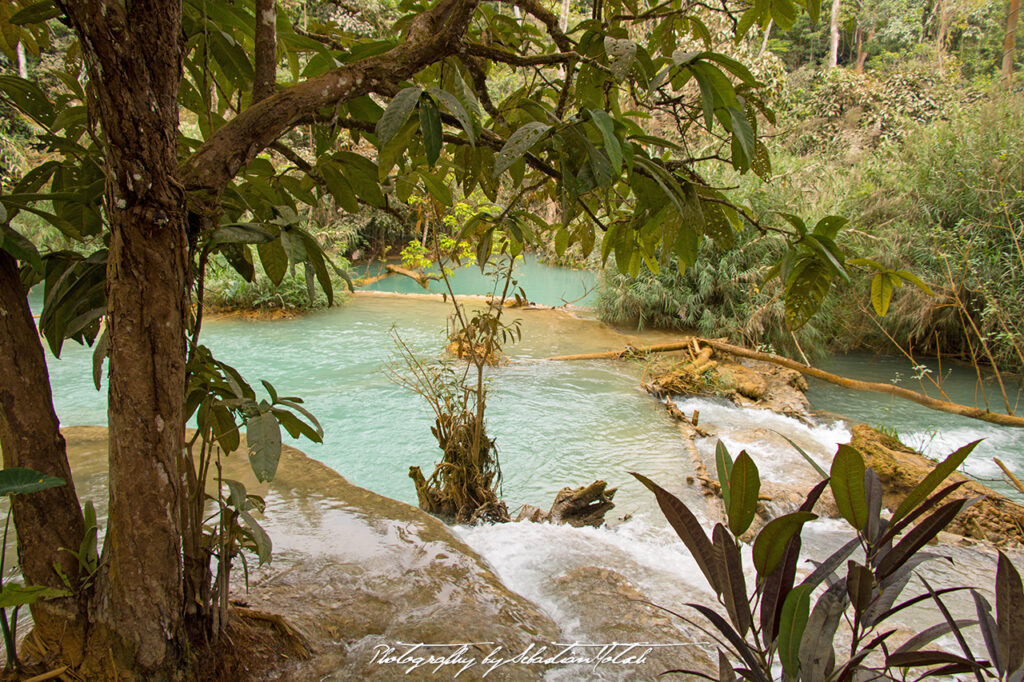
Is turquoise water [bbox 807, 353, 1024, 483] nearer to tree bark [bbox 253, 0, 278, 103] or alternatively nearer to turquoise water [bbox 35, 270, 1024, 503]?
turquoise water [bbox 35, 270, 1024, 503]

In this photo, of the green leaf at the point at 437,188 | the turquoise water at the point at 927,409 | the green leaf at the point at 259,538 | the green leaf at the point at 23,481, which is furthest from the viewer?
the turquoise water at the point at 927,409

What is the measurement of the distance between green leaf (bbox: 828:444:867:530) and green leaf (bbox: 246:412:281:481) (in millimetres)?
733

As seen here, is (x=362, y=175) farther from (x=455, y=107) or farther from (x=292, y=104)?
(x=455, y=107)

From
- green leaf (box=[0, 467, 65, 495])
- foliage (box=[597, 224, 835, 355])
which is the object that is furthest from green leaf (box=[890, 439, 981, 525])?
foliage (box=[597, 224, 835, 355])

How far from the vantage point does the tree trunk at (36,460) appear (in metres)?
0.83

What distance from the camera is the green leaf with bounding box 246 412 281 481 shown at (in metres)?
0.76

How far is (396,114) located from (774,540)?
72cm

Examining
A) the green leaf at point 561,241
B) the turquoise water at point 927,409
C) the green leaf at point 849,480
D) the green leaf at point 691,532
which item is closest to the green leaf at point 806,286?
the green leaf at point 849,480

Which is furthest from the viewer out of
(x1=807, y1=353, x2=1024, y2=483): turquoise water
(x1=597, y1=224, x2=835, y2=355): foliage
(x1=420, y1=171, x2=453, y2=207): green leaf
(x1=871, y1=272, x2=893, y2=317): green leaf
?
(x1=597, y1=224, x2=835, y2=355): foliage

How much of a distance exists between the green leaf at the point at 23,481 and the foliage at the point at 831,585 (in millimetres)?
707

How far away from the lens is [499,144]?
0.94m

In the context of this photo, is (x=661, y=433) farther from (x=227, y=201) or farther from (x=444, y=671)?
(x=227, y=201)

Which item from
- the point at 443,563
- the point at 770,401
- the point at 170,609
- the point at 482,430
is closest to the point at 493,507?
the point at 482,430

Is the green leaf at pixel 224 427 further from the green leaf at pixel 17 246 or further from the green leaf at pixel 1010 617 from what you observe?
the green leaf at pixel 1010 617
